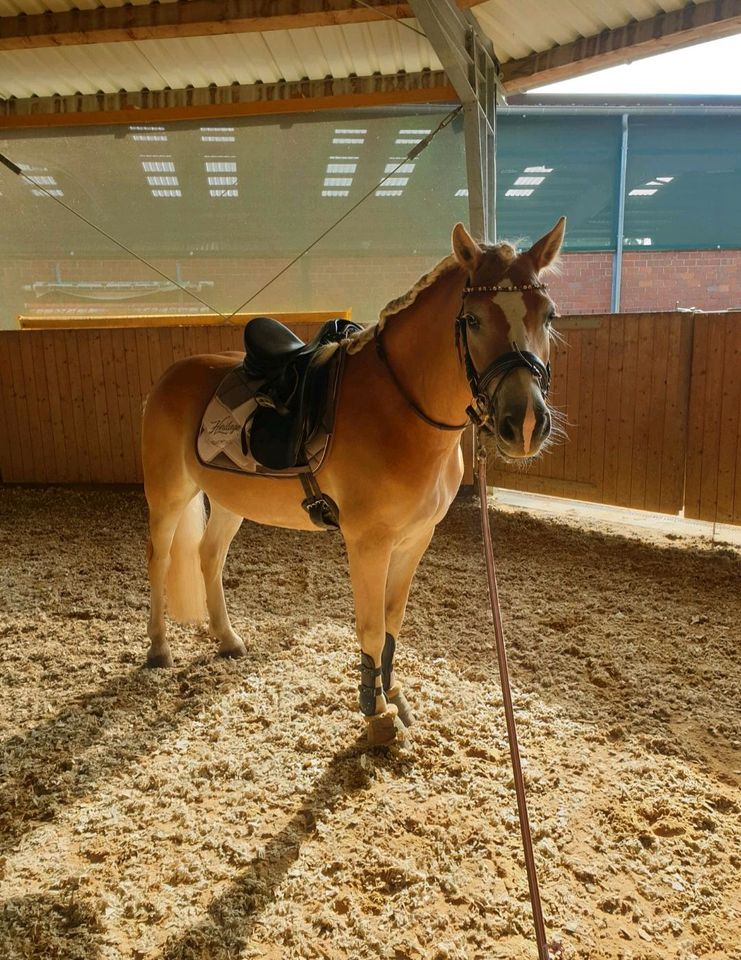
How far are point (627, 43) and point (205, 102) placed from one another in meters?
4.06

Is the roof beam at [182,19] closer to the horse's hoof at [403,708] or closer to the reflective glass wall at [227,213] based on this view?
the reflective glass wall at [227,213]

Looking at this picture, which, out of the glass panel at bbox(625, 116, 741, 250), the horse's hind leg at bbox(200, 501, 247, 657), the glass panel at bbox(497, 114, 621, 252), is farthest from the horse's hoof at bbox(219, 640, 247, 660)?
the glass panel at bbox(625, 116, 741, 250)

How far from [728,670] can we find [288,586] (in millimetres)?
2569

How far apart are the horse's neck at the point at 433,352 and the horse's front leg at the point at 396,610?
67cm

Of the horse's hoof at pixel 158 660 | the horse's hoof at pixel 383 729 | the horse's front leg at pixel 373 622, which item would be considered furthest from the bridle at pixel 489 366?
the horse's hoof at pixel 158 660

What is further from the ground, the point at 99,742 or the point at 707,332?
the point at 707,332

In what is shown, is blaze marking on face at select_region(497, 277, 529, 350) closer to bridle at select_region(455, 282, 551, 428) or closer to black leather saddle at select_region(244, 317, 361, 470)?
bridle at select_region(455, 282, 551, 428)

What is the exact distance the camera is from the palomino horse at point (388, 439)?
1.62 m

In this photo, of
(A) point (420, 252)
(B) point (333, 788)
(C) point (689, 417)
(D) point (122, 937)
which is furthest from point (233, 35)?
(D) point (122, 937)

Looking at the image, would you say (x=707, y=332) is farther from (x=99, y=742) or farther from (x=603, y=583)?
(x=99, y=742)

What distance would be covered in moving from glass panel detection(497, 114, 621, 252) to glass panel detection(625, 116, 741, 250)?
12.9 inches

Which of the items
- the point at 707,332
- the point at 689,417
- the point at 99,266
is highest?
the point at 99,266

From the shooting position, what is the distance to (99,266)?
22.0ft

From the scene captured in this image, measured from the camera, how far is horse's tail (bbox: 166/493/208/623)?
9.95ft
